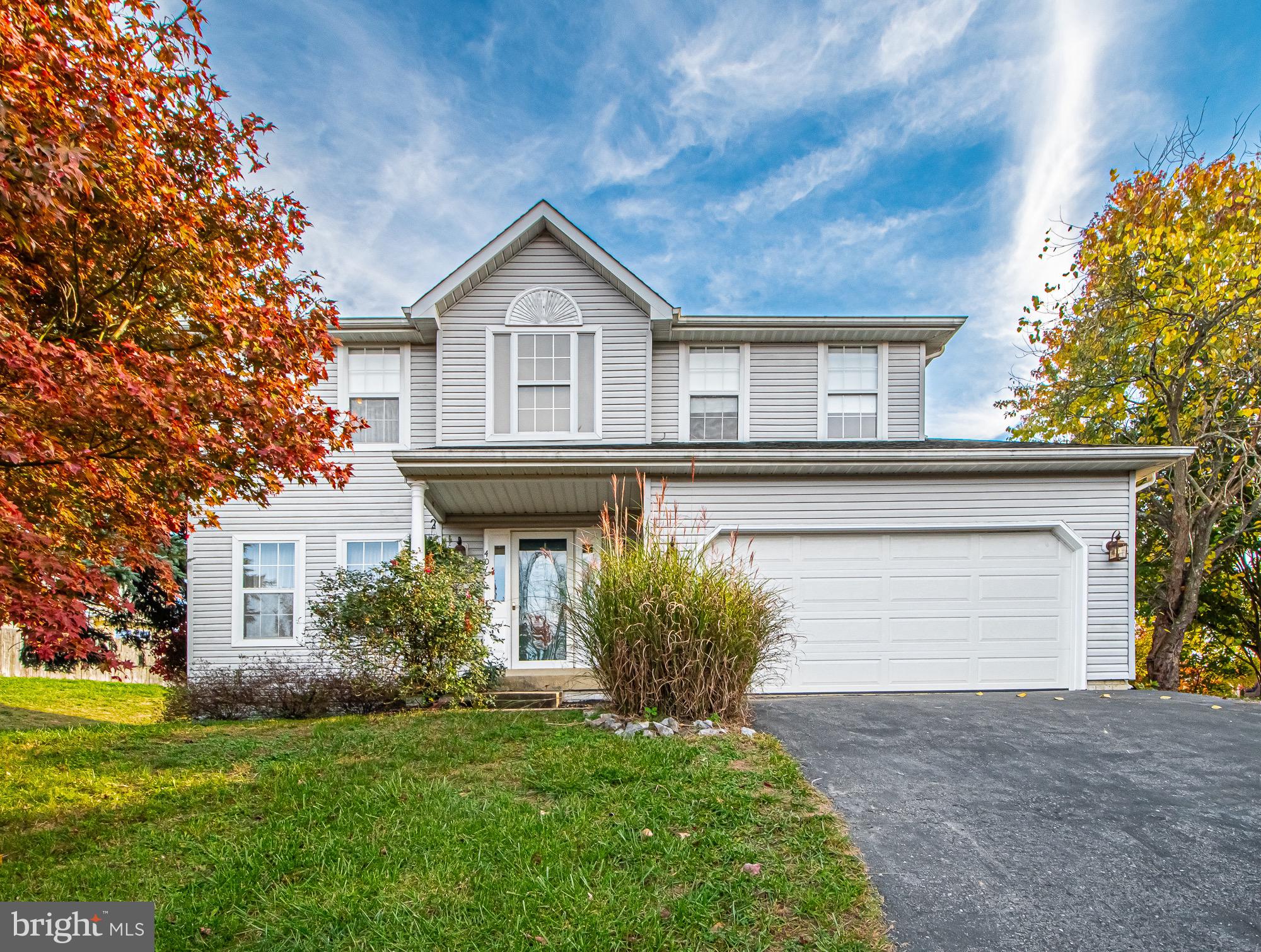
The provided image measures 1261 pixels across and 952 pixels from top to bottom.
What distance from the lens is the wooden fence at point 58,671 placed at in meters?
12.2

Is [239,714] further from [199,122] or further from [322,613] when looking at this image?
[199,122]

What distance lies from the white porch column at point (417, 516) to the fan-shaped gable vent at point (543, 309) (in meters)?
3.14

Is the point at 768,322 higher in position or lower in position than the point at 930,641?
higher

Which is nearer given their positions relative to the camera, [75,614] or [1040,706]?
[75,614]

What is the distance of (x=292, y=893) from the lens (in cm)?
265

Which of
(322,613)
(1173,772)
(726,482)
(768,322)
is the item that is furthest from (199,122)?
(1173,772)

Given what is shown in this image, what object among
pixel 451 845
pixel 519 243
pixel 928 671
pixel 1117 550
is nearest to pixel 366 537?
pixel 519 243

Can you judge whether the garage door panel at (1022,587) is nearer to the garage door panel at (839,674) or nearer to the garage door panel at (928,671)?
the garage door panel at (928,671)

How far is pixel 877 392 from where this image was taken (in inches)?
394

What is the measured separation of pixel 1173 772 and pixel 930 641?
3.30 m

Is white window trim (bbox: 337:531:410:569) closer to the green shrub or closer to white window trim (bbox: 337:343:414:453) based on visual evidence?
white window trim (bbox: 337:343:414:453)

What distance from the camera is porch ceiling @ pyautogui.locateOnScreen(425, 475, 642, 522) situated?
792cm

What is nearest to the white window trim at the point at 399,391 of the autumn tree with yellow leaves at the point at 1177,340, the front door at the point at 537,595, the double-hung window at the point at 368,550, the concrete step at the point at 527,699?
the double-hung window at the point at 368,550

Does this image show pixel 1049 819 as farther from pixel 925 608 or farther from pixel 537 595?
pixel 537 595
